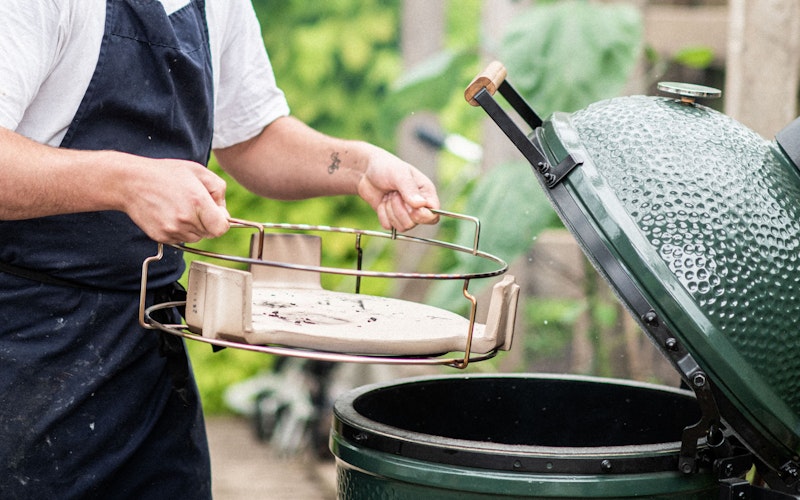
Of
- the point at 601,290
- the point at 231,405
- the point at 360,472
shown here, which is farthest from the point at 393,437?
the point at 231,405

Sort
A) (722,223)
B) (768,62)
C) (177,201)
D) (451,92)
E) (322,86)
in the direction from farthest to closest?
(322,86)
(451,92)
(768,62)
(722,223)
(177,201)

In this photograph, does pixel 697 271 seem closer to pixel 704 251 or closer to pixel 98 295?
pixel 704 251

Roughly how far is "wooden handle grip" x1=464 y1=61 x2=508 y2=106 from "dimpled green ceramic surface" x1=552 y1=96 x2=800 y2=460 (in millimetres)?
119

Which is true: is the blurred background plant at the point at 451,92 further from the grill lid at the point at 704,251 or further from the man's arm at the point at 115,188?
the man's arm at the point at 115,188

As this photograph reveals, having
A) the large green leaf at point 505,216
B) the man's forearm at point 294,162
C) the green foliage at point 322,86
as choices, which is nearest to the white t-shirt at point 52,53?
the man's forearm at point 294,162

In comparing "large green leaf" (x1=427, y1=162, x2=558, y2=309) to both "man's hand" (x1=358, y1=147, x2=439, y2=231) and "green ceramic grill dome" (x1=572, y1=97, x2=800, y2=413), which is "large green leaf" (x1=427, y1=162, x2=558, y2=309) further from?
"green ceramic grill dome" (x1=572, y1=97, x2=800, y2=413)

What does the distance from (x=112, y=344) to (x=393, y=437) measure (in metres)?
0.55

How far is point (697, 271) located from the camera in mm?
1302

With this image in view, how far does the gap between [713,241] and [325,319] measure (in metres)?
0.54

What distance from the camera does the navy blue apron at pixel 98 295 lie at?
5.16 ft

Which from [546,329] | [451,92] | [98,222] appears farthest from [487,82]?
[546,329]

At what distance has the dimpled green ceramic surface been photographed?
1.29 metres

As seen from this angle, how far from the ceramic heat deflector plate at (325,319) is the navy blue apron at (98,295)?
0.23m

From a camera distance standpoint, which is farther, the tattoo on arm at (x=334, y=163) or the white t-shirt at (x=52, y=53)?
the tattoo on arm at (x=334, y=163)
